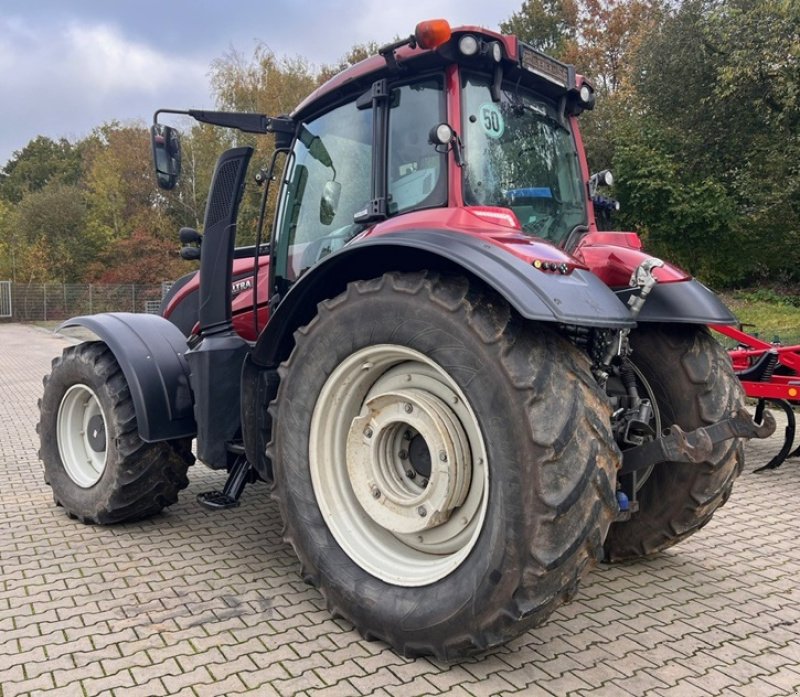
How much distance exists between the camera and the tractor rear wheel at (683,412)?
3346 mm

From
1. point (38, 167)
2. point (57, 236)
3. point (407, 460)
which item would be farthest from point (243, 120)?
point (38, 167)

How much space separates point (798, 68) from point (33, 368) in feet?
55.2

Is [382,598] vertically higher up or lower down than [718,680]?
higher up

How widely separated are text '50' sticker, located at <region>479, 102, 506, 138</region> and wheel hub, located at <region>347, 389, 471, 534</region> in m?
1.25

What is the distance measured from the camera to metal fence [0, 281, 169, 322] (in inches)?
1313

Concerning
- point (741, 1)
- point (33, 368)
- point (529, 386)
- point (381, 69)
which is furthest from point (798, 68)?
point (33, 368)

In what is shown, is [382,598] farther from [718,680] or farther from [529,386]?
[718,680]

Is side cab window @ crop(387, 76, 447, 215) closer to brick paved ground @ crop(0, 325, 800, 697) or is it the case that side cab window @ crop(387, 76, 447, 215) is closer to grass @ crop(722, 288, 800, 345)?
brick paved ground @ crop(0, 325, 800, 697)

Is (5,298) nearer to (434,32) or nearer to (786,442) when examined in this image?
(786,442)

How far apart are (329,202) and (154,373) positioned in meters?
1.37

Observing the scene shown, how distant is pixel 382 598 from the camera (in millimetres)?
2764

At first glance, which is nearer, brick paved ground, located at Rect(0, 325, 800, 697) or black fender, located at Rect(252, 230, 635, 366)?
black fender, located at Rect(252, 230, 635, 366)

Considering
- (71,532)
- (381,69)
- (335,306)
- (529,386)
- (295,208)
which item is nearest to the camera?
(529,386)

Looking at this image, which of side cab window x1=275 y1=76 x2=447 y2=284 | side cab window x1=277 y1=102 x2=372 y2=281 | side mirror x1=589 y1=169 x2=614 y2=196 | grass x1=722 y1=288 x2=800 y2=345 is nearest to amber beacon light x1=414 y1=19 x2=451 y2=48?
side cab window x1=275 y1=76 x2=447 y2=284
